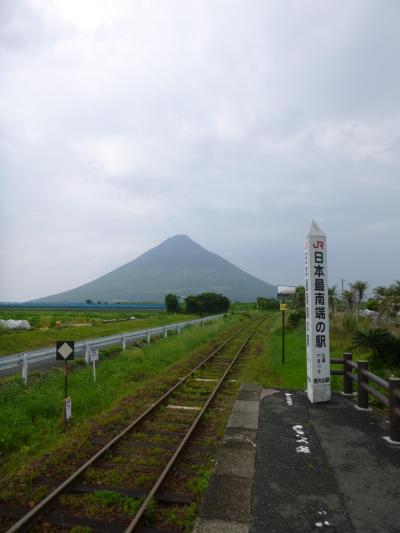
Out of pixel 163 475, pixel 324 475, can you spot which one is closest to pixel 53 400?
pixel 163 475

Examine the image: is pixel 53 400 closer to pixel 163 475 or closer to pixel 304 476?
pixel 163 475

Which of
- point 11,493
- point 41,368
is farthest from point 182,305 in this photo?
point 11,493

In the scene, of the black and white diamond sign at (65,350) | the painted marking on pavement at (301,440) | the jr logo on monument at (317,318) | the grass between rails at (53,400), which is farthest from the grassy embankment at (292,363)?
the black and white diamond sign at (65,350)

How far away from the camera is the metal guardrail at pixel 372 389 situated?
5934mm

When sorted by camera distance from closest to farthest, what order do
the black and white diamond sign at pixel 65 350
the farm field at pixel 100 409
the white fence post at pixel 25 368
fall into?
the farm field at pixel 100 409 → the black and white diamond sign at pixel 65 350 → the white fence post at pixel 25 368

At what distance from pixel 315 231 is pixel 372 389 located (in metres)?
3.51

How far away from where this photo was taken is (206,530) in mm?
3799

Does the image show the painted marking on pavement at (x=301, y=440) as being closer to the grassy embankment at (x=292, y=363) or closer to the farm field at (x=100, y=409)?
the farm field at (x=100, y=409)

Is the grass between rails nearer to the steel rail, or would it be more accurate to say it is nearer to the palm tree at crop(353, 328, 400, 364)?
the steel rail

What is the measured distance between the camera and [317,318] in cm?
836

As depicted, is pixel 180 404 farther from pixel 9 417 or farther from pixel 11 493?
pixel 11 493

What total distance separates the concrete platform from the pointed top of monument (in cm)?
376

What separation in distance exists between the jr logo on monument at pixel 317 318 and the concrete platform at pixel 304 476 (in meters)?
0.76

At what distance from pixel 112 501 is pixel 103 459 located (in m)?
1.30
